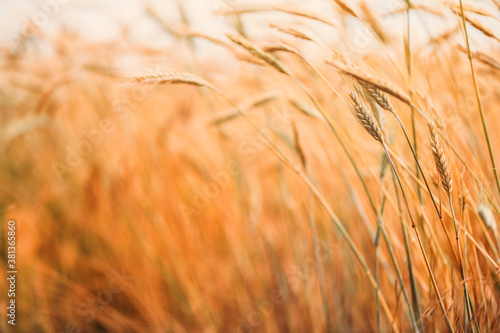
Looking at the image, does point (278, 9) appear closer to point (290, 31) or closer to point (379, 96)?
point (290, 31)

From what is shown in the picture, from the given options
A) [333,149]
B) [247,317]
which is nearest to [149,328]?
[247,317]

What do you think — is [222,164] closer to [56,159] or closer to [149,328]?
[149,328]

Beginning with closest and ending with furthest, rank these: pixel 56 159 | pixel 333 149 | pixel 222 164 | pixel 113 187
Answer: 1. pixel 333 149
2. pixel 113 187
3. pixel 222 164
4. pixel 56 159

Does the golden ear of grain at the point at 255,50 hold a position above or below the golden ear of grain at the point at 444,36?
below

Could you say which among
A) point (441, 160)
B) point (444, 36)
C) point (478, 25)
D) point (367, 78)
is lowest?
point (441, 160)

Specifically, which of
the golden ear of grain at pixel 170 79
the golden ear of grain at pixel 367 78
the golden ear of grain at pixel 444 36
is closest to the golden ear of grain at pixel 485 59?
the golden ear of grain at pixel 444 36

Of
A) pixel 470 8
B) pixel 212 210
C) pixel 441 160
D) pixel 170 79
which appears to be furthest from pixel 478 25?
pixel 212 210

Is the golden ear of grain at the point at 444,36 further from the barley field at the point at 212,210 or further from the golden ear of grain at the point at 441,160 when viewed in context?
the golden ear of grain at the point at 441,160

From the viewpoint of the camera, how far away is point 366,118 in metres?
0.45

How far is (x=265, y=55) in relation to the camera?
0.56 metres

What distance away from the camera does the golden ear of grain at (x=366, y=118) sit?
1.47ft

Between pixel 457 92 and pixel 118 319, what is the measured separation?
1163 millimetres

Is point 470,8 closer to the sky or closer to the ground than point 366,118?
closer to the sky

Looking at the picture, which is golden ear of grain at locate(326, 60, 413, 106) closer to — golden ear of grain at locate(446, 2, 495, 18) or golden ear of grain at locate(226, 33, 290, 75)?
golden ear of grain at locate(226, 33, 290, 75)
